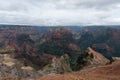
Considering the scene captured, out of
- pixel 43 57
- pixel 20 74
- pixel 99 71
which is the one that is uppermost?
pixel 99 71

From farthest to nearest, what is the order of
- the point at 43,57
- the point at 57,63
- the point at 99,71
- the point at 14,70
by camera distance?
the point at 43,57, the point at 57,63, the point at 14,70, the point at 99,71

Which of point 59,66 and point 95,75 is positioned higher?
point 95,75

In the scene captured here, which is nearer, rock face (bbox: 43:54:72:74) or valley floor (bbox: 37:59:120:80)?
valley floor (bbox: 37:59:120:80)

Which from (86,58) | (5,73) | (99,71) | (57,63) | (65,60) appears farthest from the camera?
(65,60)

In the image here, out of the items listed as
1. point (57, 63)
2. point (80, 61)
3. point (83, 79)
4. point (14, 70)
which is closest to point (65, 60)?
point (57, 63)

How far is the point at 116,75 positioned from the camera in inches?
1734

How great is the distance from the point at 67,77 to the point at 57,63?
74506 mm

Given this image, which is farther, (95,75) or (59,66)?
(59,66)

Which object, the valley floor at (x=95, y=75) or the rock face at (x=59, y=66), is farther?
the rock face at (x=59, y=66)

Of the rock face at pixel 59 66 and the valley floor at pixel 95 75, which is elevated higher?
the valley floor at pixel 95 75

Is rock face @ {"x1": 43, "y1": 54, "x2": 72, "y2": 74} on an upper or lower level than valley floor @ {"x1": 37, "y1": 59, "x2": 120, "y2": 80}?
lower

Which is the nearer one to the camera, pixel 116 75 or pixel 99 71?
pixel 116 75

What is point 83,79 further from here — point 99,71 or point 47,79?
point 99,71

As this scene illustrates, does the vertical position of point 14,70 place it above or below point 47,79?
below
